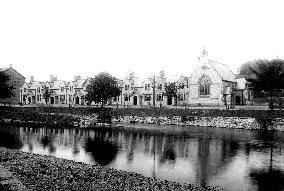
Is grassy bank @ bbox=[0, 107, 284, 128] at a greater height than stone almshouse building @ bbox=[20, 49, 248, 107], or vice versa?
stone almshouse building @ bbox=[20, 49, 248, 107]

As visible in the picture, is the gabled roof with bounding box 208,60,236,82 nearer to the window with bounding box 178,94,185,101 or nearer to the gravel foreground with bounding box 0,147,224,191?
the window with bounding box 178,94,185,101

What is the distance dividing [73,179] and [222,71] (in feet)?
216

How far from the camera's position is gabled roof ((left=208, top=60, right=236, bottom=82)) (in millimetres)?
74269

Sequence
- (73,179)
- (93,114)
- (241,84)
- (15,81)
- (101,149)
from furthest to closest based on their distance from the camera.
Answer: (15,81)
(241,84)
(93,114)
(101,149)
(73,179)

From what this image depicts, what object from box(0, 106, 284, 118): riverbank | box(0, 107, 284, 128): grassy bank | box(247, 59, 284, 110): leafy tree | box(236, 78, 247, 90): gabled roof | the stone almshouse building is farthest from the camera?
box(236, 78, 247, 90): gabled roof

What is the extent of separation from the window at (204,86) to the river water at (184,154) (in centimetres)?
3470

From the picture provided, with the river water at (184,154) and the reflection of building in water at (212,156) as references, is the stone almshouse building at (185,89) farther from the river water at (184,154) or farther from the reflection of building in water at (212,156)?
the reflection of building in water at (212,156)

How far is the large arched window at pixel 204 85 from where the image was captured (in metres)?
74.2

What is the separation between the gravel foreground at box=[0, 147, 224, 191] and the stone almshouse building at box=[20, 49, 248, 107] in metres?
A: 48.5

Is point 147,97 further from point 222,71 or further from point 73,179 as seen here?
point 73,179

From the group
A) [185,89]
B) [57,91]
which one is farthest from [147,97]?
[57,91]

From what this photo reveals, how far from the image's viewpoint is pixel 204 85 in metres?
74.9

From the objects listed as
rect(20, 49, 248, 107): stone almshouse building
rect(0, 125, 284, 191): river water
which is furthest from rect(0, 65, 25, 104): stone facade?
rect(0, 125, 284, 191): river water

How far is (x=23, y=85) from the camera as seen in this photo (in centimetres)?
10819
